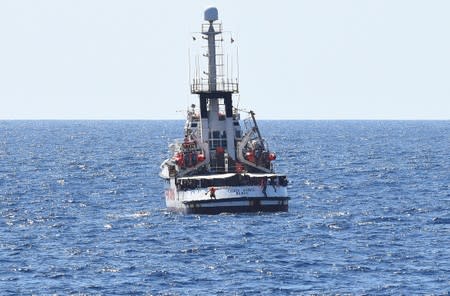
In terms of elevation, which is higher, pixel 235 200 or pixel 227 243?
pixel 235 200

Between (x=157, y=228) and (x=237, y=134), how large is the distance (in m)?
18.7

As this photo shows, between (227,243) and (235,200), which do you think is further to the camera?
(235,200)
